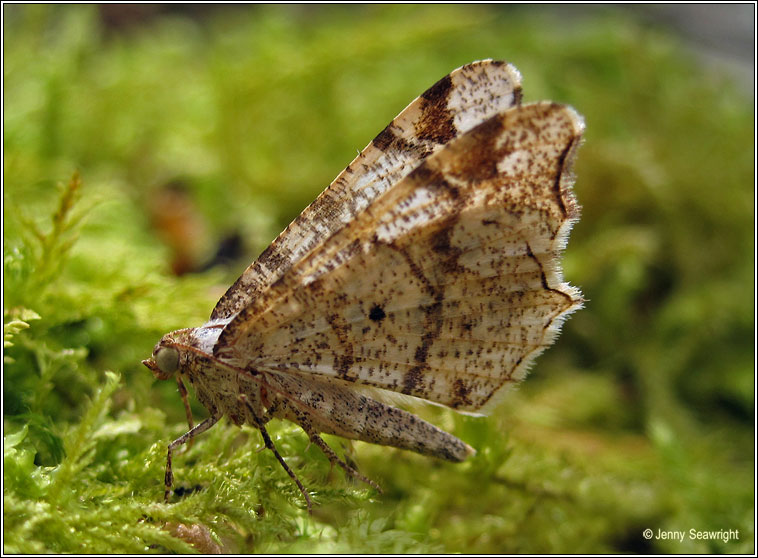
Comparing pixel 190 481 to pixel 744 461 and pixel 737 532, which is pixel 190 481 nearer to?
pixel 737 532

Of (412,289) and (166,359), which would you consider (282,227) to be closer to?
(166,359)

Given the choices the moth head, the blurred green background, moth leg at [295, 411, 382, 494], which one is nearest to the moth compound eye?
the moth head

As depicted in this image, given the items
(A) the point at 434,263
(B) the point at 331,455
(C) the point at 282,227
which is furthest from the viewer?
(C) the point at 282,227

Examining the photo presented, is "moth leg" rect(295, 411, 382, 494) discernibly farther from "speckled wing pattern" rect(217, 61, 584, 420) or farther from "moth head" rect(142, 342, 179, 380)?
"moth head" rect(142, 342, 179, 380)

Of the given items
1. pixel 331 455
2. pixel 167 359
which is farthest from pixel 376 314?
pixel 167 359

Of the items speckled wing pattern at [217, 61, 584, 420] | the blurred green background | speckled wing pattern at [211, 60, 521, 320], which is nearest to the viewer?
speckled wing pattern at [217, 61, 584, 420]

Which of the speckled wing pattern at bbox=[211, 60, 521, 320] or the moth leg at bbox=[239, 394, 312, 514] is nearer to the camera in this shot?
the moth leg at bbox=[239, 394, 312, 514]

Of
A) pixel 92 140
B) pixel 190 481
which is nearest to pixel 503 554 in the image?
pixel 190 481
